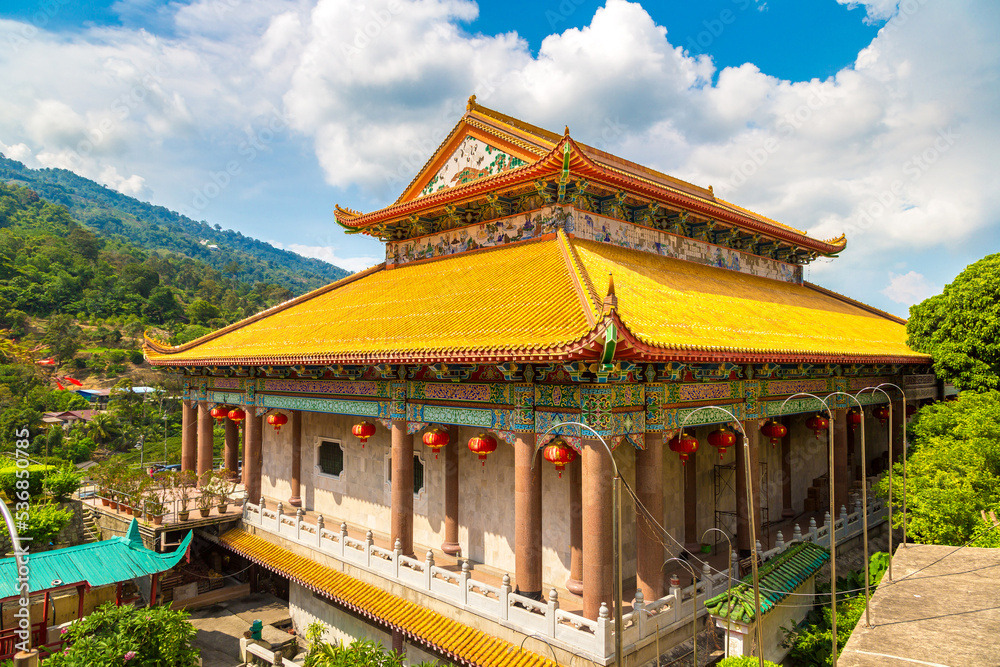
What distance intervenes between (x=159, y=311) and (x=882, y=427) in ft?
341

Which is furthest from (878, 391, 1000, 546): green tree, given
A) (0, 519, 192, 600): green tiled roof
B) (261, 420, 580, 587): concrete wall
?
(0, 519, 192, 600): green tiled roof

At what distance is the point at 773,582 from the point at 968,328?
1148 centimetres

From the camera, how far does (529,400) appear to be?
35.8ft

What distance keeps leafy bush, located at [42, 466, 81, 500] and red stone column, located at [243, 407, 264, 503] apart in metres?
8.80

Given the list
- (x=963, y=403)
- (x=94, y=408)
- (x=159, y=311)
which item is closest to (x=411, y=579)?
(x=963, y=403)

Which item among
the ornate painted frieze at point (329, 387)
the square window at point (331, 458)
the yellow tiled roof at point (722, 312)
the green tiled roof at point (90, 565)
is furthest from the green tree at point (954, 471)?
the green tiled roof at point (90, 565)

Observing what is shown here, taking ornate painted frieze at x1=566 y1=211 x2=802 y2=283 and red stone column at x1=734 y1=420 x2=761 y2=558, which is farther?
ornate painted frieze at x1=566 y1=211 x2=802 y2=283

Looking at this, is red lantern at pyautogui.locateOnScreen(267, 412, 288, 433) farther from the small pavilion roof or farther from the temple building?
the small pavilion roof

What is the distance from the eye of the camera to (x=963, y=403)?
633 inches

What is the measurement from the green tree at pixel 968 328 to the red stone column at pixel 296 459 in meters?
20.3

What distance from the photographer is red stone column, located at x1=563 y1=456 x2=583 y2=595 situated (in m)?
11.6

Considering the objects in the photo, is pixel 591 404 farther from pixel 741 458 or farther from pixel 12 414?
pixel 12 414

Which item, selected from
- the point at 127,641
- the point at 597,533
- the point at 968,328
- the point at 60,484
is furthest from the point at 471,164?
the point at 60,484

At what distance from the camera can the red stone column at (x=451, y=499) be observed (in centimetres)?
1387
